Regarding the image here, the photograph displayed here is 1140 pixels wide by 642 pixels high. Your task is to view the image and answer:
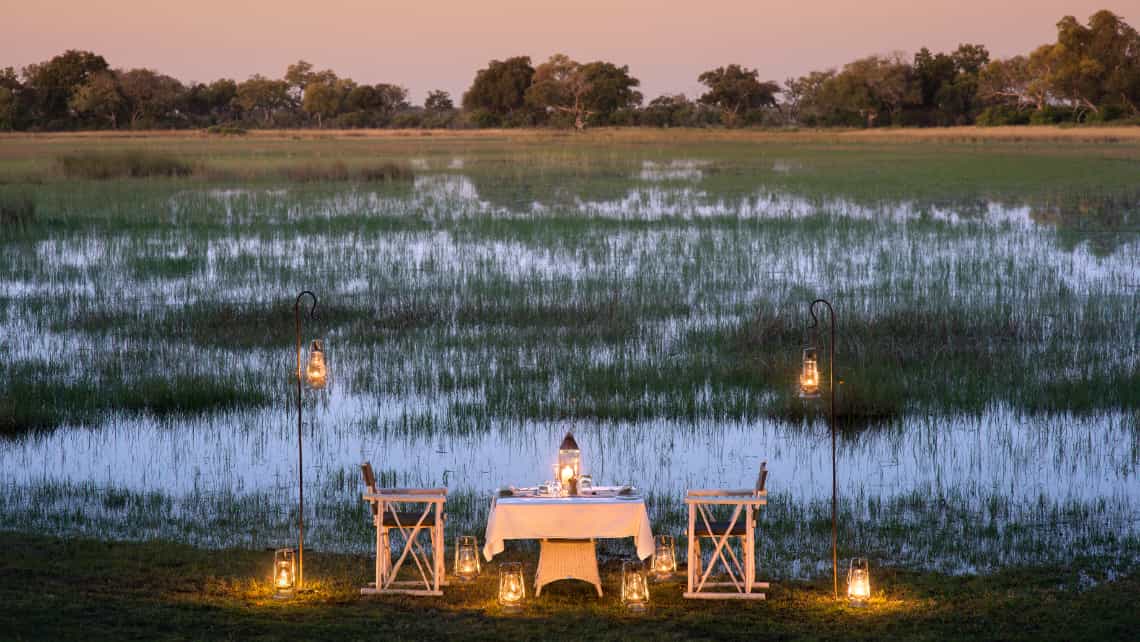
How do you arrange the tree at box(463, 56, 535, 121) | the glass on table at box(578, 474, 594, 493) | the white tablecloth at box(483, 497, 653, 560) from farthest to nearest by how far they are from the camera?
the tree at box(463, 56, 535, 121) → the glass on table at box(578, 474, 594, 493) → the white tablecloth at box(483, 497, 653, 560)

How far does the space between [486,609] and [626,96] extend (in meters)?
100

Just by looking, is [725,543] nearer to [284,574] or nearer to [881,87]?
[284,574]

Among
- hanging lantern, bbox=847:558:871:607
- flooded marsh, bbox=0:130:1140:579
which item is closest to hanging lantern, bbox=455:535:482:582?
flooded marsh, bbox=0:130:1140:579

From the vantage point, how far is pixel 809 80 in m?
112

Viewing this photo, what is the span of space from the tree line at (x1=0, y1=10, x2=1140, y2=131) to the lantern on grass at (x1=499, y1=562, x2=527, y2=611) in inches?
2915

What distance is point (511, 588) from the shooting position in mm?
8273

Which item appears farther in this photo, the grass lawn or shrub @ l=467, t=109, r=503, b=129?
shrub @ l=467, t=109, r=503, b=129

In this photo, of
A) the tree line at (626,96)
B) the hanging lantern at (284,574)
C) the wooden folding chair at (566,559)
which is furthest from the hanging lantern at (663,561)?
the tree line at (626,96)

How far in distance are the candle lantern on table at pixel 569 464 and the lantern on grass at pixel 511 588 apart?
64 cm

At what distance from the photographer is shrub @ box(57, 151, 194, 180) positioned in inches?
1816

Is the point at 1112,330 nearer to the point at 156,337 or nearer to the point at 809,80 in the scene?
the point at 156,337

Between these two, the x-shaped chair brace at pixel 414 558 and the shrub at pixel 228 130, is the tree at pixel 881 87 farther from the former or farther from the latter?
the x-shaped chair brace at pixel 414 558

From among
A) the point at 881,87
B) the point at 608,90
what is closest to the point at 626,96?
the point at 608,90

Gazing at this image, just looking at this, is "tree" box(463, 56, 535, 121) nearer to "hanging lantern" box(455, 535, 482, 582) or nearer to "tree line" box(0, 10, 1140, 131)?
"tree line" box(0, 10, 1140, 131)
